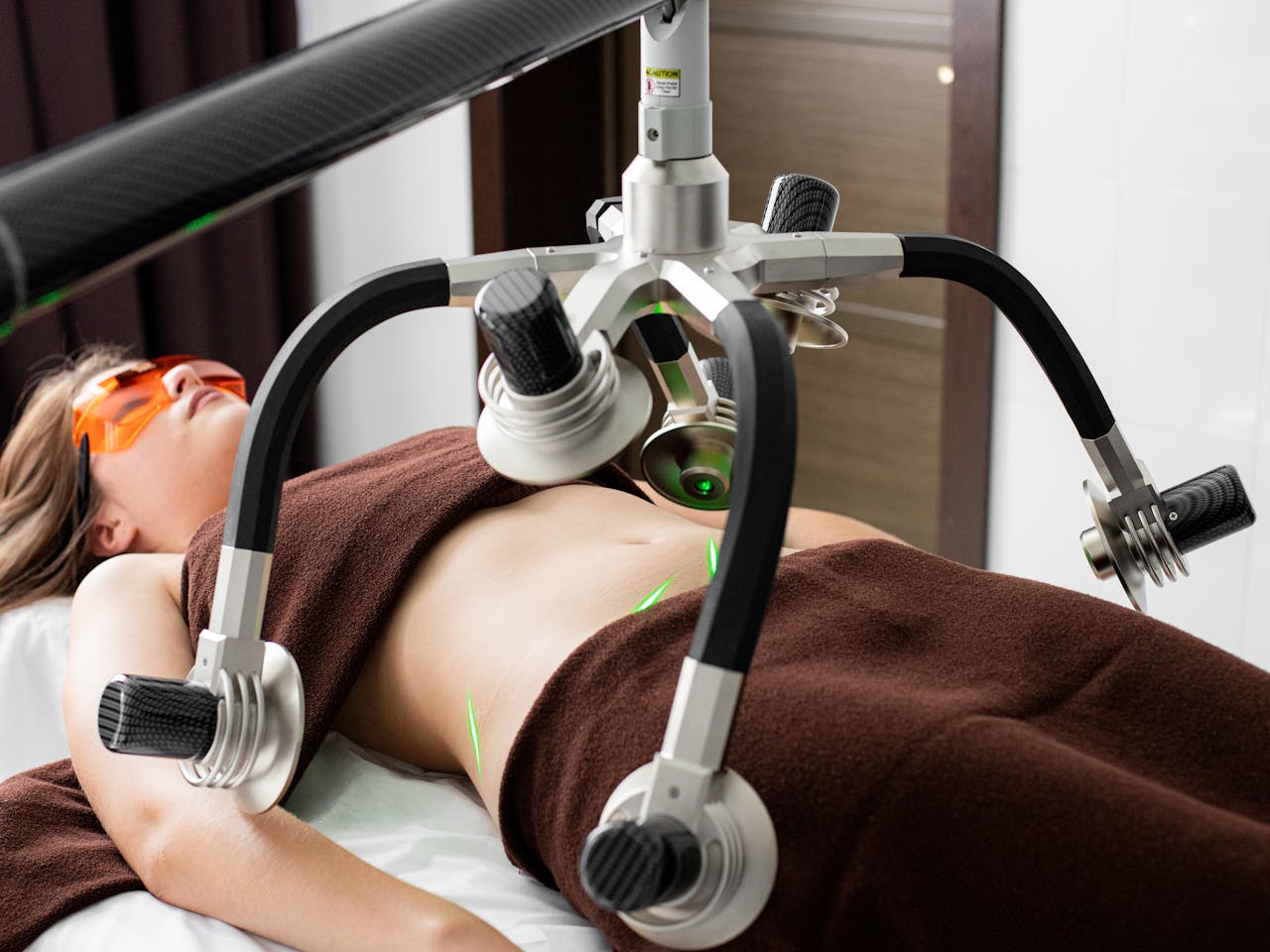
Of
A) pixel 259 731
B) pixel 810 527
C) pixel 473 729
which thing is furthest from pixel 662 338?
pixel 810 527

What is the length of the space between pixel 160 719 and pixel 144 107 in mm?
2041

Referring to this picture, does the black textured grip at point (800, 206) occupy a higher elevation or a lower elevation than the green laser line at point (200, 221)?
lower

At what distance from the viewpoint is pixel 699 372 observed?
0.82m

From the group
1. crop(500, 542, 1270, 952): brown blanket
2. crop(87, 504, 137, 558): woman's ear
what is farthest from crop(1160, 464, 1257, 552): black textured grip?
crop(87, 504, 137, 558): woman's ear

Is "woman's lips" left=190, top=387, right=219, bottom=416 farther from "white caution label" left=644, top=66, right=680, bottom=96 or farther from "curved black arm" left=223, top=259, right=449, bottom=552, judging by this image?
"white caution label" left=644, top=66, right=680, bottom=96

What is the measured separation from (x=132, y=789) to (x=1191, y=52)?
1.57 m

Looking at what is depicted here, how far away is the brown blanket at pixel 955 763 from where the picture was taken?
0.83 meters

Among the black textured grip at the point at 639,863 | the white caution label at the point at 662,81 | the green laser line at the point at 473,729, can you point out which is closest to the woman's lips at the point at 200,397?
the green laser line at the point at 473,729

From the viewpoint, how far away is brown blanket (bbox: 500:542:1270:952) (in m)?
0.83

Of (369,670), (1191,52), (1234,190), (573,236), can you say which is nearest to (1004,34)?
(1191,52)

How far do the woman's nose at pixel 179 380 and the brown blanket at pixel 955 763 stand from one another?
0.87 m

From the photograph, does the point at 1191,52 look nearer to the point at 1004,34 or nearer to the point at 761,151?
the point at 1004,34

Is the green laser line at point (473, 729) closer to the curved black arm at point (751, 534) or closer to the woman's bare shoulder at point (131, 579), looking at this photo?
the woman's bare shoulder at point (131, 579)

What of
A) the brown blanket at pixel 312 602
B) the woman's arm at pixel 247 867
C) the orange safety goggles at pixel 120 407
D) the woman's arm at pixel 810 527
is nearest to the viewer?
the woman's arm at pixel 247 867
